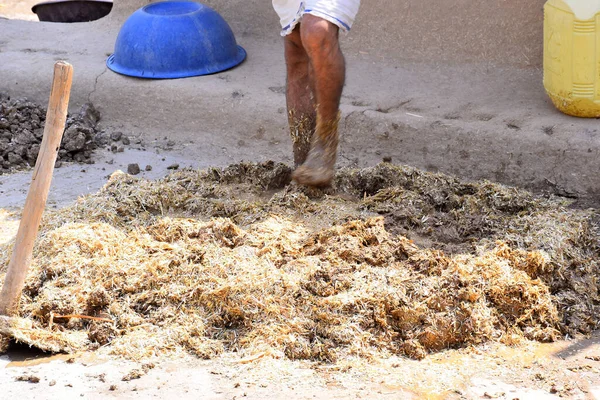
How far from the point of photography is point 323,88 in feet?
12.0

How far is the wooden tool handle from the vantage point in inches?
113

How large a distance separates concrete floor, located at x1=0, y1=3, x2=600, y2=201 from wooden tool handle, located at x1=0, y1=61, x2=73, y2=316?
1.95m

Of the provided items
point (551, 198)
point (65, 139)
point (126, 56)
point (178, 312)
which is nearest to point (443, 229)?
point (551, 198)

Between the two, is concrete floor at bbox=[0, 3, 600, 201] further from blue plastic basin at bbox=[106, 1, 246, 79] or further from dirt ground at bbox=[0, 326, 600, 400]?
dirt ground at bbox=[0, 326, 600, 400]

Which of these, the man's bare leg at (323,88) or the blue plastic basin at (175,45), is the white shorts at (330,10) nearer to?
the man's bare leg at (323,88)

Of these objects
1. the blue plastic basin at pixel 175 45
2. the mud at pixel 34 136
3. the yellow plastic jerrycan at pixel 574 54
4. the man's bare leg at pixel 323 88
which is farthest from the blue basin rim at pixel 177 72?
the yellow plastic jerrycan at pixel 574 54

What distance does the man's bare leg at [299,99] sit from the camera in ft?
13.2

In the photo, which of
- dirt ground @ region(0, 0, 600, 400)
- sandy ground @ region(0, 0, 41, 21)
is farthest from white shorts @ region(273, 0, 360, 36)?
sandy ground @ region(0, 0, 41, 21)

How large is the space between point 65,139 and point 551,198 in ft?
9.41

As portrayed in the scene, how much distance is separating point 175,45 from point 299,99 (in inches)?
66.7

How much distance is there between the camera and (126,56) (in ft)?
18.2

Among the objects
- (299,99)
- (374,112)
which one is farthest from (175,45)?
(299,99)

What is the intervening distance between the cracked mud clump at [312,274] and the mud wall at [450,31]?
154cm

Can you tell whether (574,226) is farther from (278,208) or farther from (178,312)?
(178,312)
